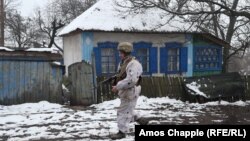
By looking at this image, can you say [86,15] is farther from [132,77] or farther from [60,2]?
[60,2]

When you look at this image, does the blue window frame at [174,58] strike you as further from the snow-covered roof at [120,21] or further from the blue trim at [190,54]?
the snow-covered roof at [120,21]

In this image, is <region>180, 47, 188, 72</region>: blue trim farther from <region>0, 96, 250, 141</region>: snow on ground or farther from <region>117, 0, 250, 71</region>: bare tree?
<region>0, 96, 250, 141</region>: snow on ground

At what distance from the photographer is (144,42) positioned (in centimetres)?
1967

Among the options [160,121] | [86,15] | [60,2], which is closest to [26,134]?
[160,121]

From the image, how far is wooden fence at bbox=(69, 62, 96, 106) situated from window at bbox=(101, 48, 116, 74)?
16.9 ft

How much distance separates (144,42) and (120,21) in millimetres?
1620

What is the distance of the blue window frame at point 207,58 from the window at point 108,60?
4714 millimetres

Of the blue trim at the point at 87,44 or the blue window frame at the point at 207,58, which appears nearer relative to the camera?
the blue trim at the point at 87,44

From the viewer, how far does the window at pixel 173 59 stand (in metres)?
20.5

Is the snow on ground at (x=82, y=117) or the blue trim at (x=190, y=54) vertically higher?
the blue trim at (x=190, y=54)

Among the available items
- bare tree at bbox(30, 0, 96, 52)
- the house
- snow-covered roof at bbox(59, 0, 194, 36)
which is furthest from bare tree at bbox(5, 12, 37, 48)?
snow-covered roof at bbox(59, 0, 194, 36)

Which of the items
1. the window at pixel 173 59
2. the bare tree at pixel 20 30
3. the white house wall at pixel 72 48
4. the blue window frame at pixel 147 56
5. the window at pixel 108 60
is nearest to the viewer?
the window at pixel 108 60

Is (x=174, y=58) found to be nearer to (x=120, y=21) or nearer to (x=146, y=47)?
(x=146, y=47)

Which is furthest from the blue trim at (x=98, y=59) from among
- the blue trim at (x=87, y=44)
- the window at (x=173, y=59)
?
the window at (x=173, y=59)
